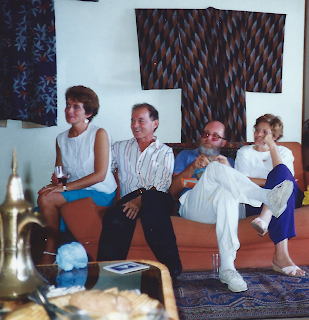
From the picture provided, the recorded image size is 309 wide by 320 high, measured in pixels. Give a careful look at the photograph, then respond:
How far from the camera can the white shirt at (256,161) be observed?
2.20 meters

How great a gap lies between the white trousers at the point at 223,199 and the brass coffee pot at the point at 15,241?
1.17m

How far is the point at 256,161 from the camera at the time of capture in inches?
88.1

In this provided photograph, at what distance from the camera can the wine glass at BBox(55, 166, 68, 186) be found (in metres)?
1.98

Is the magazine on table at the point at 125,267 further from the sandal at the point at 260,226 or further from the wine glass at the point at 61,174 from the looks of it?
the wine glass at the point at 61,174

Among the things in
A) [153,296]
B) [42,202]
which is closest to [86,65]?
[42,202]

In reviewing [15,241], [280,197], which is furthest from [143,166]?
[15,241]

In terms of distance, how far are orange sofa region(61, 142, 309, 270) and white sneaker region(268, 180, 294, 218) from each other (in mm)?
212

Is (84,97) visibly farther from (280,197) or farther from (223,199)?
(280,197)

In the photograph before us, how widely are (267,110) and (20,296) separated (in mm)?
2796

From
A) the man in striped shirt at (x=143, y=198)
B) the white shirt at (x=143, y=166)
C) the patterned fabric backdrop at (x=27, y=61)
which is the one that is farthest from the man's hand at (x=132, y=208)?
the patterned fabric backdrop at (x=27, y=61)

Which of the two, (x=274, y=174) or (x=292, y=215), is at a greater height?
(x=274, y=174)

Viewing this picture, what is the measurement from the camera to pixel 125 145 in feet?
7.14

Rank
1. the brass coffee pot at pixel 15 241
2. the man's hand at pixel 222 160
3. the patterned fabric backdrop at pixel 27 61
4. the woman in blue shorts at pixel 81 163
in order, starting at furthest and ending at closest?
the patterned fabric backdrop at pixel 27 61 < the man's hand at pixel 222 160 < the woman in blue shorts at pixel 81 163 < the brass coffee pot at pixel 15 241

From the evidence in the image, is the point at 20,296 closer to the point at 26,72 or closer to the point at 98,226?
the point at 98,226
